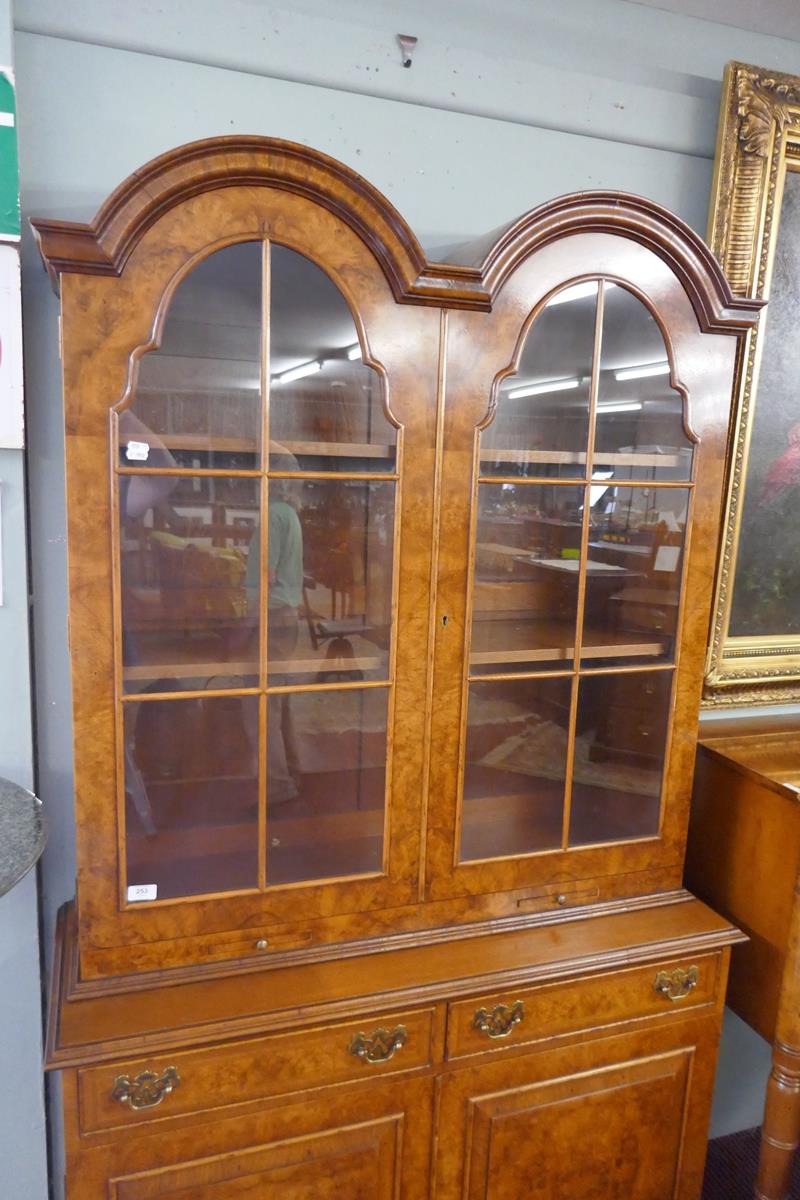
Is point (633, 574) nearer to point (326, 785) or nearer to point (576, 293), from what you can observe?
point (576, 293)

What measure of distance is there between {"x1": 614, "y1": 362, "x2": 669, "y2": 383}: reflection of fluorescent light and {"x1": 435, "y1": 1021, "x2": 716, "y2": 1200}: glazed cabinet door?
46.6 inches

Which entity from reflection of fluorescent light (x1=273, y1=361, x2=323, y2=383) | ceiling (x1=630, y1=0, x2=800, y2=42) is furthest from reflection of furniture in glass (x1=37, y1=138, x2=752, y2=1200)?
ceiling (x1=630, y1=0, x2=800, y2=42)

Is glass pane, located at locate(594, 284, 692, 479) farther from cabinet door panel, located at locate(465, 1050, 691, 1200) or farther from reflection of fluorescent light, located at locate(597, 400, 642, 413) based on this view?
cabinet door panel, located at locate(465, 1050, 691, 1200)

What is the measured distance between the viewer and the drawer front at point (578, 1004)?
4.54 ft

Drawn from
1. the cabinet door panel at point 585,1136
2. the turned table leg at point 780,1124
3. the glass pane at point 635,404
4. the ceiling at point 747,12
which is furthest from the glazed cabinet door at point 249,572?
the ceiling at point 747,12

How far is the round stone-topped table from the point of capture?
1.11m

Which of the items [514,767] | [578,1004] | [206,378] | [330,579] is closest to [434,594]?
[330,579]

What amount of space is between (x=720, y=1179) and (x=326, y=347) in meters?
2.07

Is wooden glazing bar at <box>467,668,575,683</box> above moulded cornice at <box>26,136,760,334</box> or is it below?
below

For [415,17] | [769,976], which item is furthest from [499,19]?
[769,976]

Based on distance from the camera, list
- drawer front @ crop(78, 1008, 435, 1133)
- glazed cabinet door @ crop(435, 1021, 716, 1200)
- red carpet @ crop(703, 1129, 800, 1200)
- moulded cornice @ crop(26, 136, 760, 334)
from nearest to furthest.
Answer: moulded cornice @ crop(26, 136, 760, 334) < drawer front @ crop(78, 1008, 435, 1133) < glazed cabinet door @ crop(435, 1021, 716, 1200) < red carpet @ crop(703, 1129, 800, 1200)

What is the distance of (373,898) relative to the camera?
1396 mm

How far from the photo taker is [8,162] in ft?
4.26

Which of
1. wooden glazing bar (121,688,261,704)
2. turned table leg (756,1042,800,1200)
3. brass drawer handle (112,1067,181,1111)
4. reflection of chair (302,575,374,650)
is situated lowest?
turned table leg (756,1042,800,1200)
